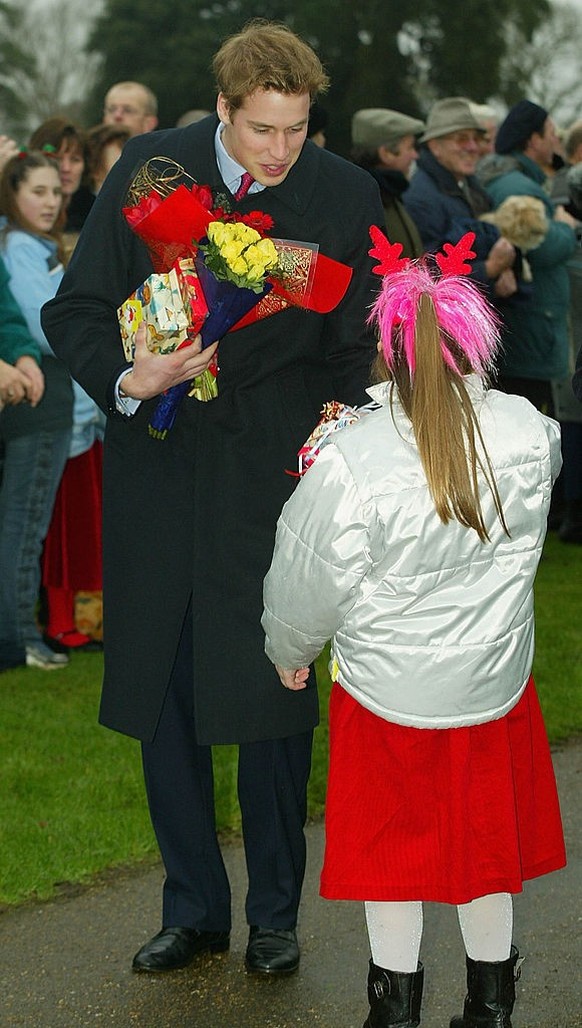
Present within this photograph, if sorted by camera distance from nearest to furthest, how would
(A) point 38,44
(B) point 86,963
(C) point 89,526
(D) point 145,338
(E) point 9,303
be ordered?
(D) point 145,338, (B) point 86,963, (E) point 9,303, (C) point 89,526, (A) point 38,44

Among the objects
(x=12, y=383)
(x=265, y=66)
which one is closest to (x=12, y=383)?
(x=12, y=383)

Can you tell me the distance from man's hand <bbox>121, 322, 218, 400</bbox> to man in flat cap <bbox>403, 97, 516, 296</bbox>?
16.6 feet

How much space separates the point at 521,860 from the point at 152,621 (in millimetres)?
1067

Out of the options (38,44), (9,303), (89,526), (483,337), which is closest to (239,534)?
(483,337)

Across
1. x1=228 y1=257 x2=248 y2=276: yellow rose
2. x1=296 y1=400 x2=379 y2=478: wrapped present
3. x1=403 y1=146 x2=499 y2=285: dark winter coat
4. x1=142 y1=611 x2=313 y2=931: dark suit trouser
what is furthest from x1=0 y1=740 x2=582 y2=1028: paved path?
x1=403 y1=146 x2=499 y2=285: dark winter coat

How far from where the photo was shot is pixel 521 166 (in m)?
9.61

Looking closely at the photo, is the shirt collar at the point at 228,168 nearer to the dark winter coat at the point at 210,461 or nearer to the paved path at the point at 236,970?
the dark winter coat at the point at 210,461

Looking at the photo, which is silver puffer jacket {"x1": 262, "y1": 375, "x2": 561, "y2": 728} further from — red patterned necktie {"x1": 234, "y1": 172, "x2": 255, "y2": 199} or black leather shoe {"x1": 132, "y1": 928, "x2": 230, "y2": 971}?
black leather shoe {"x1": 132, "y1": 928, "x2": 230, "y2": 971}

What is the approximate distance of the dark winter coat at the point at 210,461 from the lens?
11.5 feet

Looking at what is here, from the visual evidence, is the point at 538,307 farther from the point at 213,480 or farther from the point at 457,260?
the point at 457,260

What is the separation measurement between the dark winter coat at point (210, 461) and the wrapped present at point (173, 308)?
0.29 meters

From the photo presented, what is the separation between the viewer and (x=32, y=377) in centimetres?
623

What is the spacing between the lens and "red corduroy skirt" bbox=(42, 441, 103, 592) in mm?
7000

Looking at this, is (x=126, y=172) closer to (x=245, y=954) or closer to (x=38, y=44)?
(x=245, y=954)
